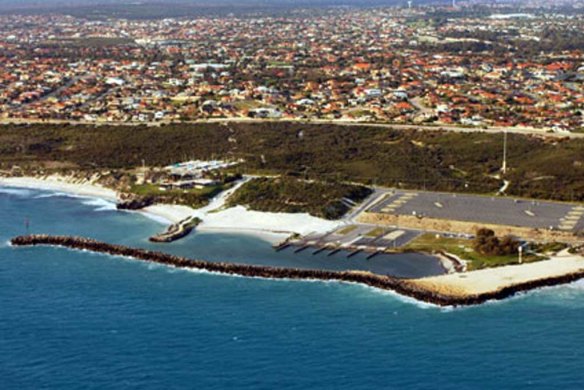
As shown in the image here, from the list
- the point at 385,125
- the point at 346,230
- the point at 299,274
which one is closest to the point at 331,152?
the point at 385,125

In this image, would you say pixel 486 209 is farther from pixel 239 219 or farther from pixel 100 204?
pixel 100 204

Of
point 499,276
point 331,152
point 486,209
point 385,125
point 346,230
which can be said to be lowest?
point 499,276

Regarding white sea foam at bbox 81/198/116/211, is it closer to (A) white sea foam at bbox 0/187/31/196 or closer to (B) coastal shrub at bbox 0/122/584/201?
(A) white sea foam at bbox 0/187/31/196

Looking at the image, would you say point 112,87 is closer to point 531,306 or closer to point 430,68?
point 430,68

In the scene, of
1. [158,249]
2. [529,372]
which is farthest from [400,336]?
[158,249]

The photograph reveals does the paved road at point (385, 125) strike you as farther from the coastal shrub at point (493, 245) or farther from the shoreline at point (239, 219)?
the coastal shrub at point (493, 245)

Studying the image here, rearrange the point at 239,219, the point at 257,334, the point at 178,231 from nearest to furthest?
1. the point at 257,334
2. the point at 178,231
3. the point at 239,219

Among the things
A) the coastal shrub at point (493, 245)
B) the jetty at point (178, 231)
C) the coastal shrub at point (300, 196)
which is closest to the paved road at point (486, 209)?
the coastal shrub at point (300, 196)
